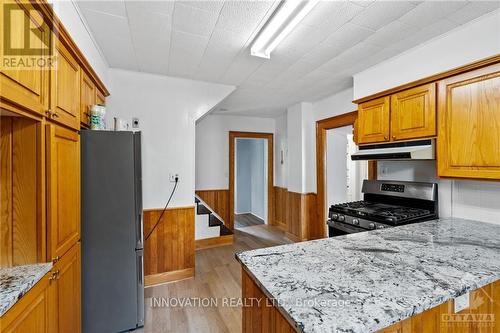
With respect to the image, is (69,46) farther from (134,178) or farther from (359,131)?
(359,131)

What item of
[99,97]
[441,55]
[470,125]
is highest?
[441,55]

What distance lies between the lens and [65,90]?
152cm

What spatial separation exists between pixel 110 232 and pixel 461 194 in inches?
119

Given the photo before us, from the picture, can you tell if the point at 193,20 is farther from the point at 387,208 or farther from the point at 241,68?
the point at 387,208

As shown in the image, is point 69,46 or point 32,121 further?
point 69,46

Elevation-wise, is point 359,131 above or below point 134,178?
above

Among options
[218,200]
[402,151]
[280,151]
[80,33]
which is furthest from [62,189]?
[280,151]

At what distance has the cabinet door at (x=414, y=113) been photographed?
6.45ft

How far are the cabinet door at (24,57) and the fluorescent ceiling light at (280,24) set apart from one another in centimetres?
141

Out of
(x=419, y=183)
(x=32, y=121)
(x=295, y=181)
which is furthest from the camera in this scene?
(x=295, y=181)

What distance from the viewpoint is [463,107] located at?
1.77 m

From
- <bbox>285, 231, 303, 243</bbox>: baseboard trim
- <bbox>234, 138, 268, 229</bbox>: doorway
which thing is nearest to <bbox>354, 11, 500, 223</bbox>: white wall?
<bbox>285, 231, 303, 243</bbox>: baseboard trim

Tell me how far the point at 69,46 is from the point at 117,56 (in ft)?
2.97

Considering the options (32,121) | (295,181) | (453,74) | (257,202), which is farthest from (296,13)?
(257,202)
